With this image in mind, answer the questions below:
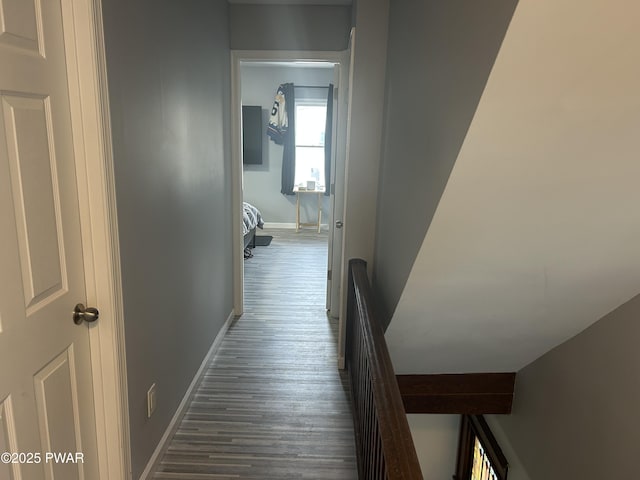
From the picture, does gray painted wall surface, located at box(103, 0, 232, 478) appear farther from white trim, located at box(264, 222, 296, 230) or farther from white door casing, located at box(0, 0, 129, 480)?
white trim, located at box(264, 222, 296, 230)


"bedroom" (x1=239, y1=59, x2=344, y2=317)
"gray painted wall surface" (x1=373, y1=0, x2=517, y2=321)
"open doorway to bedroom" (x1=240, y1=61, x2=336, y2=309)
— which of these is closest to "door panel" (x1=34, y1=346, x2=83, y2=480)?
"gray painted wall surface" (x1=373, y1=0, x2=517, y2=321)

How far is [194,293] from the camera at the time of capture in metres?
2.65

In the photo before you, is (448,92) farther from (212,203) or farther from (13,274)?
(212,203)

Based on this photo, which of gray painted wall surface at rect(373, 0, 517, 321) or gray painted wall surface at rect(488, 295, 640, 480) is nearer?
gray painted wall surface at rect(373, 0, 517, 321)

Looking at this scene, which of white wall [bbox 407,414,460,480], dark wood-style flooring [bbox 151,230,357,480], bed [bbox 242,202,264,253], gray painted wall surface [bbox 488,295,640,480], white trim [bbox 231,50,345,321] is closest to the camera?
gray painted wall surface [bbox 488,295,640,480]

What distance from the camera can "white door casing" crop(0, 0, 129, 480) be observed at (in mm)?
1193

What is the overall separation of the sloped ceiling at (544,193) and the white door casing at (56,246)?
114 cm

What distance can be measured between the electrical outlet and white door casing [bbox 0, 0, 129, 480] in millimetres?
264

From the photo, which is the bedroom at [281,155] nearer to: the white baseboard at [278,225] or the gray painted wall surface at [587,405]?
the white baseboard at [278,225]

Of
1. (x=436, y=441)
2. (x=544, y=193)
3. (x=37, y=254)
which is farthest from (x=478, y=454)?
(x=37, y=254)

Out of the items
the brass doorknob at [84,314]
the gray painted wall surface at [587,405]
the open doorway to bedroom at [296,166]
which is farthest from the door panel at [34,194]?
the open doorway to bedroom at [296,166]

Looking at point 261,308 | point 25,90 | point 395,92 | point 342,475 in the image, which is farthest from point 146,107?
point 261,308

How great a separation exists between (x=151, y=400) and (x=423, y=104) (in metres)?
1.70

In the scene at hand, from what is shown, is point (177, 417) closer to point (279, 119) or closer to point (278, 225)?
point (278, 225)
